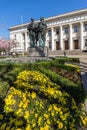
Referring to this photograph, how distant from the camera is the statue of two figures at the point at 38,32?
22688 mm

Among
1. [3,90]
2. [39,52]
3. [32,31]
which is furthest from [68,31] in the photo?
[3,90]

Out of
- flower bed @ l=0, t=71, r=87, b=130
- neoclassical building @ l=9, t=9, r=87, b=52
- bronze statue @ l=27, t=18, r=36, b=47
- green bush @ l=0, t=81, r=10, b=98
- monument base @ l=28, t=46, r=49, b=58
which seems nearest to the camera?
flower bed @ l=0, t=71, r=87, b=130

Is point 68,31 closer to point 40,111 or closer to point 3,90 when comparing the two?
point 3,90

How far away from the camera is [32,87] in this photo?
21.3 feet

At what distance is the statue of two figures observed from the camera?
22.7 meters

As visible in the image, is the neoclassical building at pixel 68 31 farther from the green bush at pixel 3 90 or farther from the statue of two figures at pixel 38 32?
the green bush at pixel 3 90

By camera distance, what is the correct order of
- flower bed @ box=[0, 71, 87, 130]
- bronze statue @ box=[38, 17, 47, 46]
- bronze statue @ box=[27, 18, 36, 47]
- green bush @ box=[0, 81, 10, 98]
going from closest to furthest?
flower bed @ box=[0, 71, 87, 130] → green bush @ box=[0, 81, 10, 98] → bronze statue @ box=[38, 17, 47, 46] → bronze statue @ box=[27, 18, 36, 47]

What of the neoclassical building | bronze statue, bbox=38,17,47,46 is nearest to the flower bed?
bronze statue, bbox=38,17,47,46

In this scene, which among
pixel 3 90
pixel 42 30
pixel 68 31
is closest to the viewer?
pixel 3 90

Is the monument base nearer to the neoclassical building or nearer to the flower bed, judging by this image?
the flower bed

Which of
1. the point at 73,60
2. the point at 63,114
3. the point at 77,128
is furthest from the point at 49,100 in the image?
the point at 73,60

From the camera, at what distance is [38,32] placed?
23047 millimetres

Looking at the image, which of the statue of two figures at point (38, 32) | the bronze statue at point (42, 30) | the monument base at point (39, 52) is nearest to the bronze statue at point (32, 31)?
the statue of two figures at point (38, 32)

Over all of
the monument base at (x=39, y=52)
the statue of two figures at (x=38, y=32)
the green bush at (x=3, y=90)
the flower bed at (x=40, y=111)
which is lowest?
the flower bed at (x=40, y=111)
